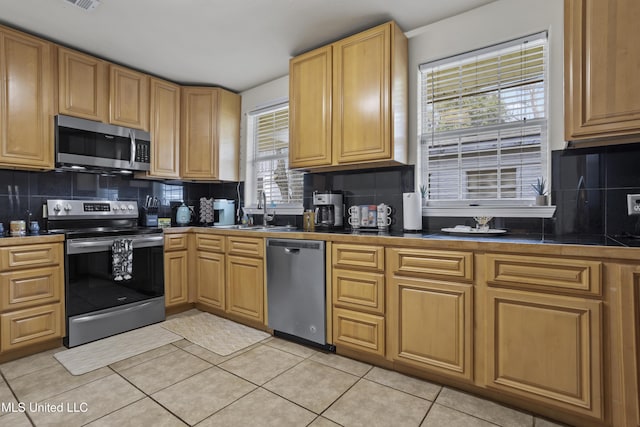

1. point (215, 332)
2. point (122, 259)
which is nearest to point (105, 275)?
point (122, 259)

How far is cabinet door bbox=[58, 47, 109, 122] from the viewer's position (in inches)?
112

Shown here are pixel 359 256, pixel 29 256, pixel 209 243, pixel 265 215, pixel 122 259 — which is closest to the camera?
pixel 359 256

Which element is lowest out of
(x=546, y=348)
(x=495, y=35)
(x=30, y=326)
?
(x=30, y=326)

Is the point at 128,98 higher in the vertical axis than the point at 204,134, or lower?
higher

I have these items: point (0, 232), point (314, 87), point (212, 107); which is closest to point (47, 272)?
A: point (0, 232)

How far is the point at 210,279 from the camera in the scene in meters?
3.32

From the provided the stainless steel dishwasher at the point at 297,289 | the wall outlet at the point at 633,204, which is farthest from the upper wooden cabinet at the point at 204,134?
the wall outlet at the point at 633,204

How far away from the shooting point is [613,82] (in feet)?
5.50

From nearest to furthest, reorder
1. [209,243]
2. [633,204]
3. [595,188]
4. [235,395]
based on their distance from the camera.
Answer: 1. [633,204]
2. [235,395]
3. [595,188]
4. [209,243]

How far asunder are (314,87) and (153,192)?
7.43 ft

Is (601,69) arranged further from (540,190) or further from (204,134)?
(204,134)

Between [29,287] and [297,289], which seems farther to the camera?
[297,289]

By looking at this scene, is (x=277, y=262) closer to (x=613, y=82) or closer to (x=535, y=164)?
(x=535, y=164)

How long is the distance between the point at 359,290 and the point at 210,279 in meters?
1.73
